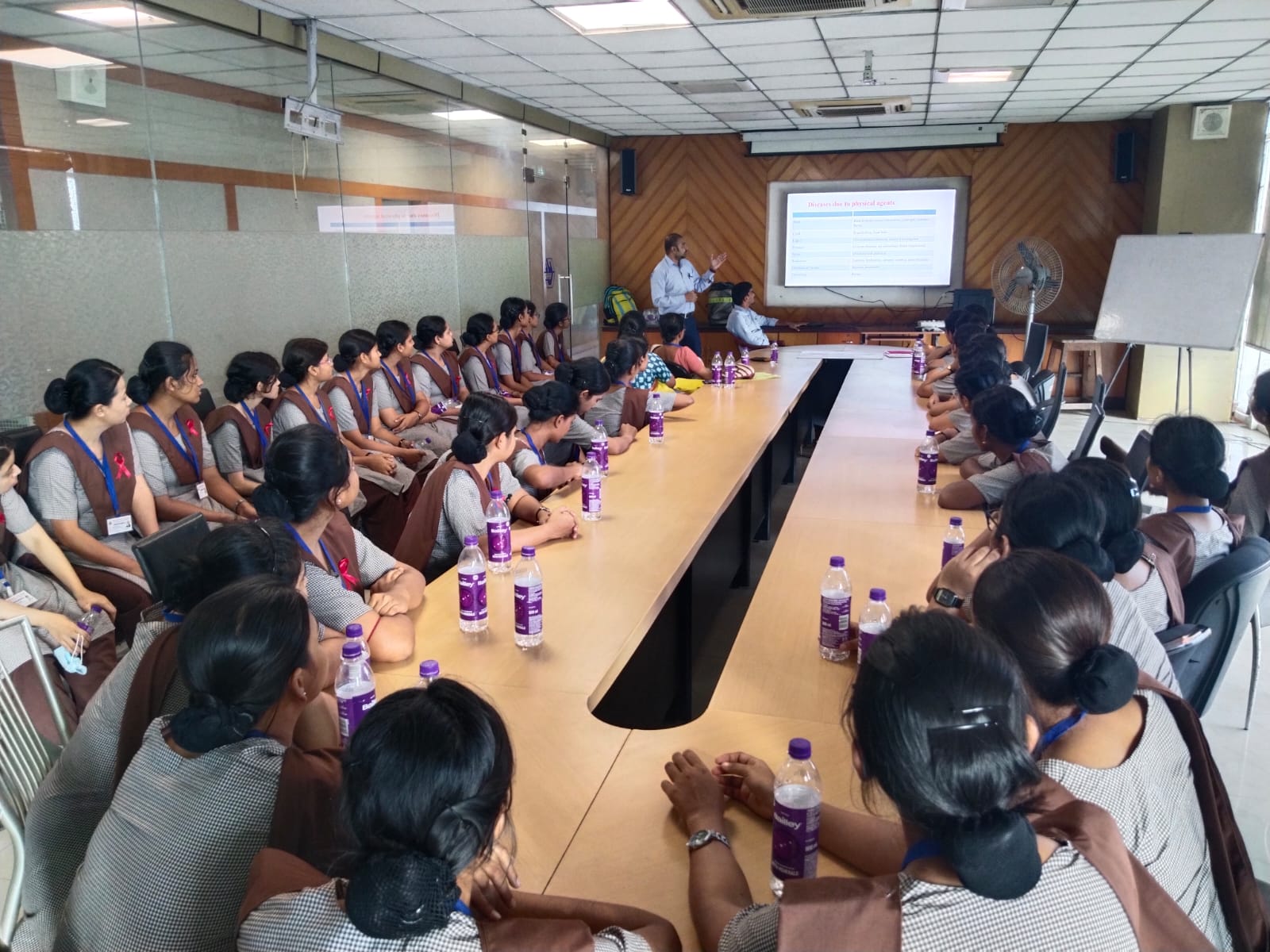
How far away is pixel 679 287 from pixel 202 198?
17.4ft

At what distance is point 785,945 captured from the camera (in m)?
0.98

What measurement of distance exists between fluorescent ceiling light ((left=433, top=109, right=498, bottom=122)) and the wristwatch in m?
6.51

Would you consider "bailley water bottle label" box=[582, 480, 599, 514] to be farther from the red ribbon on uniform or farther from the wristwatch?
the wristwatch

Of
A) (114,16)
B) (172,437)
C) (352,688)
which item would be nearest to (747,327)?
(114,16)

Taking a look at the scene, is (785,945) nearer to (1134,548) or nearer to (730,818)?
(730,818)

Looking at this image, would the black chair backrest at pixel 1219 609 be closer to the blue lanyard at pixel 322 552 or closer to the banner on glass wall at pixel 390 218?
the blue lanyard at pixel 322 552

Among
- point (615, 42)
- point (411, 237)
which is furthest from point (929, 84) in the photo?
point (411, 237)

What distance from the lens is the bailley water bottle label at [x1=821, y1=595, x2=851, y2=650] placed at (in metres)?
2.08

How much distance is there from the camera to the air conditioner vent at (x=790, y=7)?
442 cm

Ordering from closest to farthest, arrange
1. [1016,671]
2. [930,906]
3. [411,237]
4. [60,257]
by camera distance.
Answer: [930,906], [1016,671], [60,257], [411,237]

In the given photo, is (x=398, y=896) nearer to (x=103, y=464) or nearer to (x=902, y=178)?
(x=103, y=464)

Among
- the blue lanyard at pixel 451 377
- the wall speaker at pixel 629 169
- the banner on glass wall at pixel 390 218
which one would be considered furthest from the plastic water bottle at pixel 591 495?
the wall speaker at pixel 629 169

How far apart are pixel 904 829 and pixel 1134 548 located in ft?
4.15

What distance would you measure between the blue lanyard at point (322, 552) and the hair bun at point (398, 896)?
4.13ft
